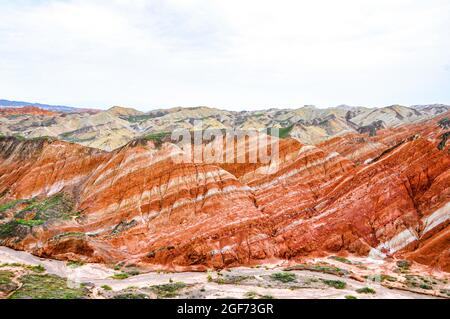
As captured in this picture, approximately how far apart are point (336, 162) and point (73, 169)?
126 feet

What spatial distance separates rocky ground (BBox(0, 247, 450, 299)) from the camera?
2745cm

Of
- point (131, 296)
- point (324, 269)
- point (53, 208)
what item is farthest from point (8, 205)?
point (324, 269)

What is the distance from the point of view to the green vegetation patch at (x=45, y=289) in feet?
83.9

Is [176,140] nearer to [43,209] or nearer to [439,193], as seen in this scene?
[43,209]

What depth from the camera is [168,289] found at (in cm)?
2925

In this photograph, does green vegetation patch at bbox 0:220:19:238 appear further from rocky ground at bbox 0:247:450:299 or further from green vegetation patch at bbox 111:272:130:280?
green vegetation patch at bbox 111:272:130:280

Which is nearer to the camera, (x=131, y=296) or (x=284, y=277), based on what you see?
(x=131, y=296)

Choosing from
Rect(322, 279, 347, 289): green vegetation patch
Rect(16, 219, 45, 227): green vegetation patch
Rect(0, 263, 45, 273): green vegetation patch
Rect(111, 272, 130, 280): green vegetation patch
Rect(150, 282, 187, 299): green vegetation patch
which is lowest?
Rect(111, 272, 130, 280): green vegetation patch

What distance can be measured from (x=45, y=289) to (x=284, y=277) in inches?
734

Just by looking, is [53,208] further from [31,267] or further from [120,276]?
[120,276]

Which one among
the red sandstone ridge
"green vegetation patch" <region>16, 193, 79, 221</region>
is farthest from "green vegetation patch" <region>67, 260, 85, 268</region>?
"green vegetation patch" <region>16, 193, 79, 221</region>

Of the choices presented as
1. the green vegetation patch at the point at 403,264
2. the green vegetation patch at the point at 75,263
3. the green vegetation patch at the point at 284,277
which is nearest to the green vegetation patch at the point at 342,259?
the green vegetation patch at the point at 403,264

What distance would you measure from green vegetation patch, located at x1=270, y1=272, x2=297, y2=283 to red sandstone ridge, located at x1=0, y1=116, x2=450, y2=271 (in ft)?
16.7

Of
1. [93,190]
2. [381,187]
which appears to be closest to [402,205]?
[381,187]
